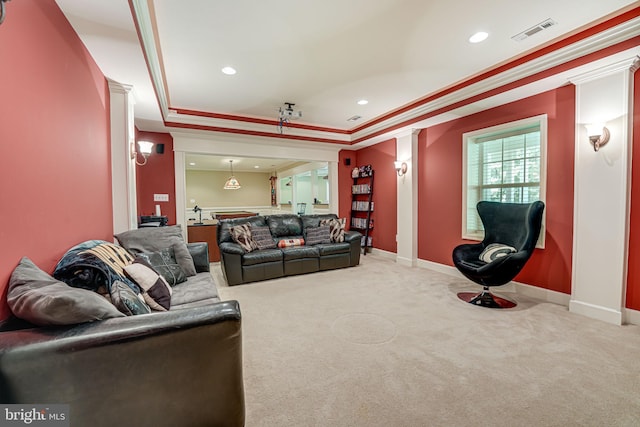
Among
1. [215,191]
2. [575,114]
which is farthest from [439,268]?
[215,191]

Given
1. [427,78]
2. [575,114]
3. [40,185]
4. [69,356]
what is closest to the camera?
[69,356]

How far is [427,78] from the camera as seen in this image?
3.48 meters

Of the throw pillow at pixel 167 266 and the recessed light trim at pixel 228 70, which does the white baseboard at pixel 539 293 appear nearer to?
the throw pillow at pixel 167 266

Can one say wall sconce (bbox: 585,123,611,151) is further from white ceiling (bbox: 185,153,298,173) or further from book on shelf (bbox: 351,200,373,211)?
white ceiling (bbox: 185,153,298,173)

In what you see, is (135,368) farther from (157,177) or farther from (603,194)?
(157,177)

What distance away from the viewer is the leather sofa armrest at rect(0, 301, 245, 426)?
960 mm

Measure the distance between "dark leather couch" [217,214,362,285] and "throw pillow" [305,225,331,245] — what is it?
0.11 m

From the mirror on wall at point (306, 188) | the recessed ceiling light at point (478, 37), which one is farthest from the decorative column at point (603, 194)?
the mirror on wall at point (306, 188)

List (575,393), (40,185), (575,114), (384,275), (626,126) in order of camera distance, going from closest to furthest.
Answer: (40,185) → (575,393) → (626,126) → (575,114) → (384,275)

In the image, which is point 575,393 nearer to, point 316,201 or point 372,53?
point 372,53

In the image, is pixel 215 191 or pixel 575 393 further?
pixel 215 191

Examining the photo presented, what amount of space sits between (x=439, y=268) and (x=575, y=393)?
9.41 feet

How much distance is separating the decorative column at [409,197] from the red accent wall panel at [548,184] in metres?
0.09

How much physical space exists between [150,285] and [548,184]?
4159 millimetres
